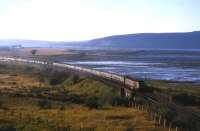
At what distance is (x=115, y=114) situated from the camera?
3834 cm

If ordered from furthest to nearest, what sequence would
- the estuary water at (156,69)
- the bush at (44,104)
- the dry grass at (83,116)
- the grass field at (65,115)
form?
1. the estuary water at (156,69)
2. the bush at (44,104)
3. the dry grass at (83,116)
4. the grass field at (65,115)

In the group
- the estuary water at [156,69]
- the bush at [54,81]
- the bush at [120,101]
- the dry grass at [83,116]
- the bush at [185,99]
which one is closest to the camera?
the dry grass at [83,116]

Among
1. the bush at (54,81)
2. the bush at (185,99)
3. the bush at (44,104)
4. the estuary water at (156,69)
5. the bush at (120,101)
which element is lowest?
the estuary water at (156,69)

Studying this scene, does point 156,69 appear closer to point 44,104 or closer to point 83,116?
point 44,104

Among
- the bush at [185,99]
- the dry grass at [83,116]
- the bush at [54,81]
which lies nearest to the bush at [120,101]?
the dry grass at [83,116]

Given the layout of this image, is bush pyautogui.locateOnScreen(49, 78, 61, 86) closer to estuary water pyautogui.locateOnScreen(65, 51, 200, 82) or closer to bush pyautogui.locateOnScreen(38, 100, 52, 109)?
estuary water pyautogui.locateOnScreen(65, 51, 200, 82)

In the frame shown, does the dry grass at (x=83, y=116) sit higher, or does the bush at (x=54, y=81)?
the dry grass at (x=83, y=116)

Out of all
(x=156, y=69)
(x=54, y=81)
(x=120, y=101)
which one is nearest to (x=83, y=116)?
(x=120, y=101)

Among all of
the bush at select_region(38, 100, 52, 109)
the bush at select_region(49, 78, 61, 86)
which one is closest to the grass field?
the bush at select_region(38, 100, 52, 109)

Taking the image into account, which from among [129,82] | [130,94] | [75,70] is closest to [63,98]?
[130,94]

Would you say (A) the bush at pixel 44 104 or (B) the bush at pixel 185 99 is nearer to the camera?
(A) the bush at pixel 44 104

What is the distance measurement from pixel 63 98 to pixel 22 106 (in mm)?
7952

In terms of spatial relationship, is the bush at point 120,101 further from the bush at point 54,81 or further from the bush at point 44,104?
the bush at point 54,81

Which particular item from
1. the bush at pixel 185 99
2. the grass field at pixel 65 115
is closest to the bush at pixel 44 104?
the grass field at pixel 65 115
